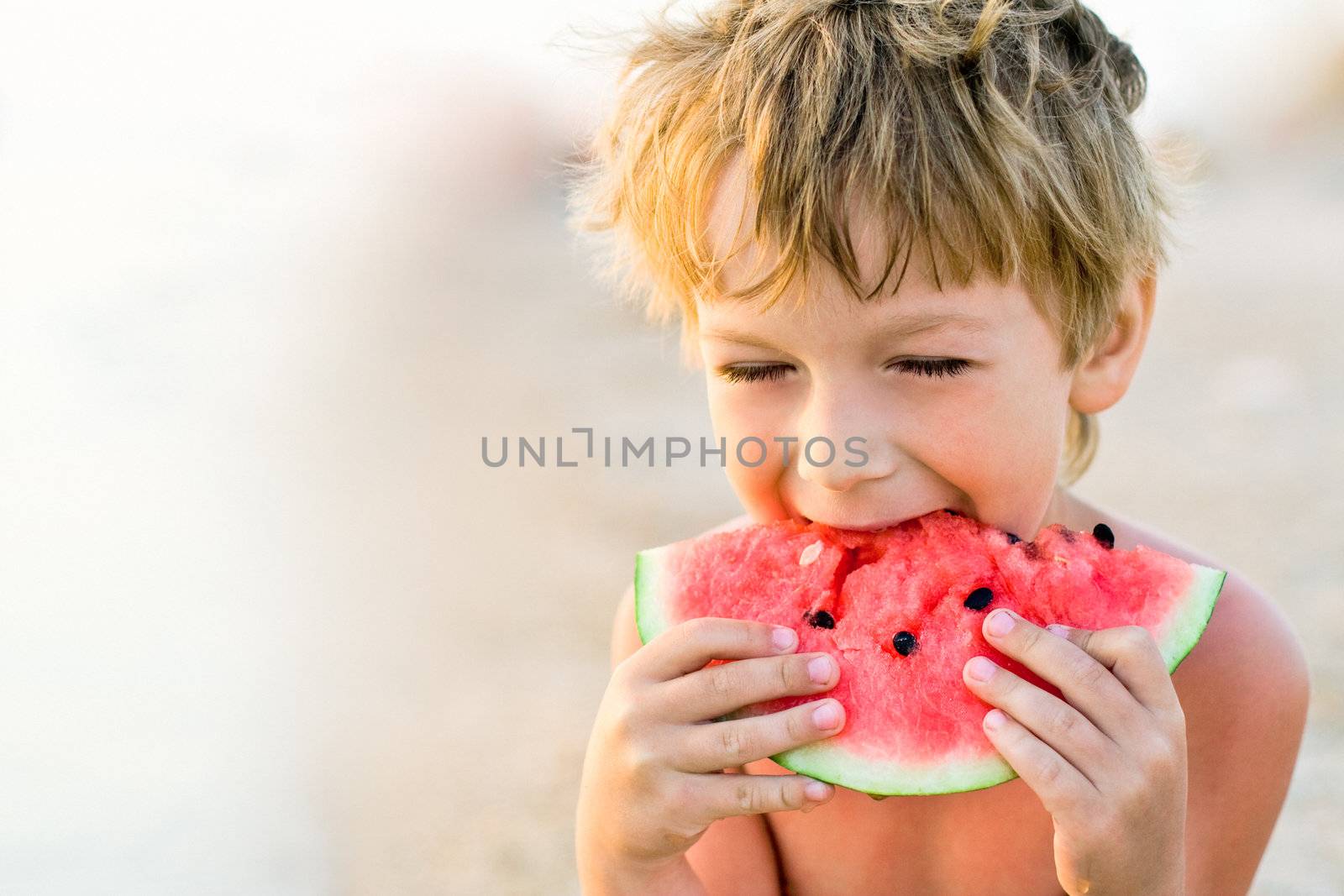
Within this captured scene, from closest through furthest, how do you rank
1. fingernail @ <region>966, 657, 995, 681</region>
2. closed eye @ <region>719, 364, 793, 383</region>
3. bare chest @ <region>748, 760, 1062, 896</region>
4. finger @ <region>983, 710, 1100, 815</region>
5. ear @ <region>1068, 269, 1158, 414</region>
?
finger @ <region>983, 710, 1100, 815</region> < fingernail @ <region>966, 657, 995, 681</region> < closed eye @ <region>719, 364, 793, 383</region> < ear @ <region>1068, 269, 1158, 414</region> < bare chest @ <region>748, 760, 1062, 896</region>

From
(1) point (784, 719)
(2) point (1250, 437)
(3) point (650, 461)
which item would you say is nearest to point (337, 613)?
(3) point (650, 461)

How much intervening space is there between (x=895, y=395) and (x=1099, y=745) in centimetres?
57

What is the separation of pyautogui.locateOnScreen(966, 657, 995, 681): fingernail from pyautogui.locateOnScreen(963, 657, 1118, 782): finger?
0.05ft

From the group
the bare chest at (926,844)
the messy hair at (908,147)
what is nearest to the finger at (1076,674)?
the messy hair at (908,147)

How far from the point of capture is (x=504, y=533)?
17.6 ft

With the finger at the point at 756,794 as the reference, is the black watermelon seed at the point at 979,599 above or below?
above

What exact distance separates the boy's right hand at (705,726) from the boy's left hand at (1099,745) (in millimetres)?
253

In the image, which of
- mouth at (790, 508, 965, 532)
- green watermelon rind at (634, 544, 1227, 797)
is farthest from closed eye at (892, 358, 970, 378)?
green watermelon rind at (634, 544, 1227, 797)

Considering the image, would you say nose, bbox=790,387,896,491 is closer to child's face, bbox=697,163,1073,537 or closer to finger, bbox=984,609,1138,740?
child's face, bbox=697,163,1073,537

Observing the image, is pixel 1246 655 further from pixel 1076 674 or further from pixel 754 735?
pixel 754 735

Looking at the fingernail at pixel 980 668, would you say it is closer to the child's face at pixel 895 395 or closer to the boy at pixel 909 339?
the boy at pixel 909 339

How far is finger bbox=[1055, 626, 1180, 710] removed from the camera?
1.56 m

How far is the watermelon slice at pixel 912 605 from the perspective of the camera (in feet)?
5.56

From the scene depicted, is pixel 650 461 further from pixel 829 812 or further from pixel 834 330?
pixel 834 330
